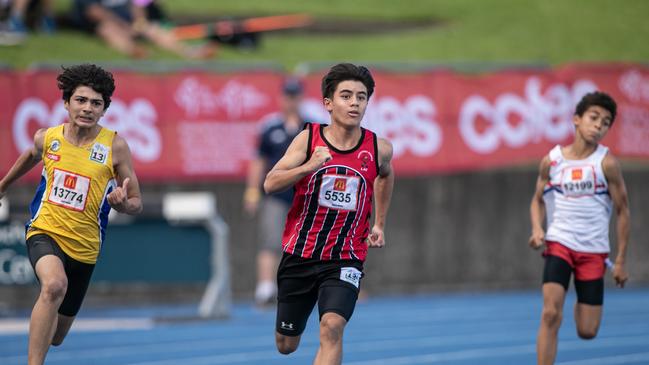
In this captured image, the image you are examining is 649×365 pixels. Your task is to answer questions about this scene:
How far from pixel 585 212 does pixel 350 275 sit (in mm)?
2216

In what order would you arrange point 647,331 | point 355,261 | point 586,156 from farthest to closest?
point 647,331 < point 586,156 < point 355,261

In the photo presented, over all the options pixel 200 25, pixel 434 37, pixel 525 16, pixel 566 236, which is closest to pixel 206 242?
pixel 566 236

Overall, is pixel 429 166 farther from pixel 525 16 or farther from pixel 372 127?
pixel 525 16

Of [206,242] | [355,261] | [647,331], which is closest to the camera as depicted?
[355,261]

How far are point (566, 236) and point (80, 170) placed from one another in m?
3.42

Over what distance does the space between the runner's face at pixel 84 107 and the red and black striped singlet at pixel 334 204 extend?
51.6 inches

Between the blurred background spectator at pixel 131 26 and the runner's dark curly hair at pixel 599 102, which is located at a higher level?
the blurred background spectator at pixel 131 26

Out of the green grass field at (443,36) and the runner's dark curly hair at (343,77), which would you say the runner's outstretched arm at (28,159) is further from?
the green grass field at (443,36)

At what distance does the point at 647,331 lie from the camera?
12281 mm

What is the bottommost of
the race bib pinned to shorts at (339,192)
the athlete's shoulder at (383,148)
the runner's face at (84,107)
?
the race bib pinned to shorts at (339,192)

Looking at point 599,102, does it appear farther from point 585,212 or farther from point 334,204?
point 334,204


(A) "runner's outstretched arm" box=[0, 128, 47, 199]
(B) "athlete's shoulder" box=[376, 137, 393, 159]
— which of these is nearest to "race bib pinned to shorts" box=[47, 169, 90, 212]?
(A) "runner's outstretched arm" box=[0, 128, 47, 199]

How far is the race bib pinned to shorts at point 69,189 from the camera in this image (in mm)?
7559

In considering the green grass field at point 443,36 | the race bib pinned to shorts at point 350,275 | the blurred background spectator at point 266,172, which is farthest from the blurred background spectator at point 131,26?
the race bib pinned to shorts at point 350,275
